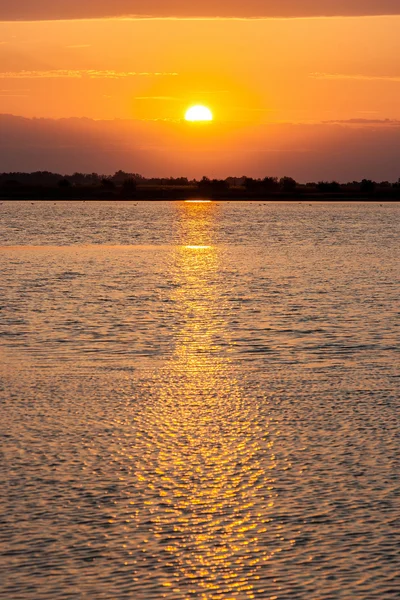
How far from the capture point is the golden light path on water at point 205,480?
1054cm

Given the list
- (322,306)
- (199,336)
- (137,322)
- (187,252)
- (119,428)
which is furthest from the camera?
(187,252)

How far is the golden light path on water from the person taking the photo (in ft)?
34.6

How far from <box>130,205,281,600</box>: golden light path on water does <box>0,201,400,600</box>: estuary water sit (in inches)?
1.3

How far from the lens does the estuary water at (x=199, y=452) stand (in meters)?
10.6

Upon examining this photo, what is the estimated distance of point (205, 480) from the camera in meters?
13.7

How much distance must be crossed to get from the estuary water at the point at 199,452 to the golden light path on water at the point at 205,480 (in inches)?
1.3

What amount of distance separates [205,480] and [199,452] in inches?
60.6

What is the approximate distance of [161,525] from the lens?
11.9 meters

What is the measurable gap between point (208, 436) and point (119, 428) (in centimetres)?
155

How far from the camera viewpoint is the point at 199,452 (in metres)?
15.3

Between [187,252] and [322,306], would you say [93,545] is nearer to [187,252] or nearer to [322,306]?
[322,306]

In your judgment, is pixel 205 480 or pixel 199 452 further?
pixel 199 452

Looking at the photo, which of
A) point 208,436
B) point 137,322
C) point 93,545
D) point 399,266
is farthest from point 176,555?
point 399,266

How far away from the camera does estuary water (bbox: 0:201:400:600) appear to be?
10.6 meters
